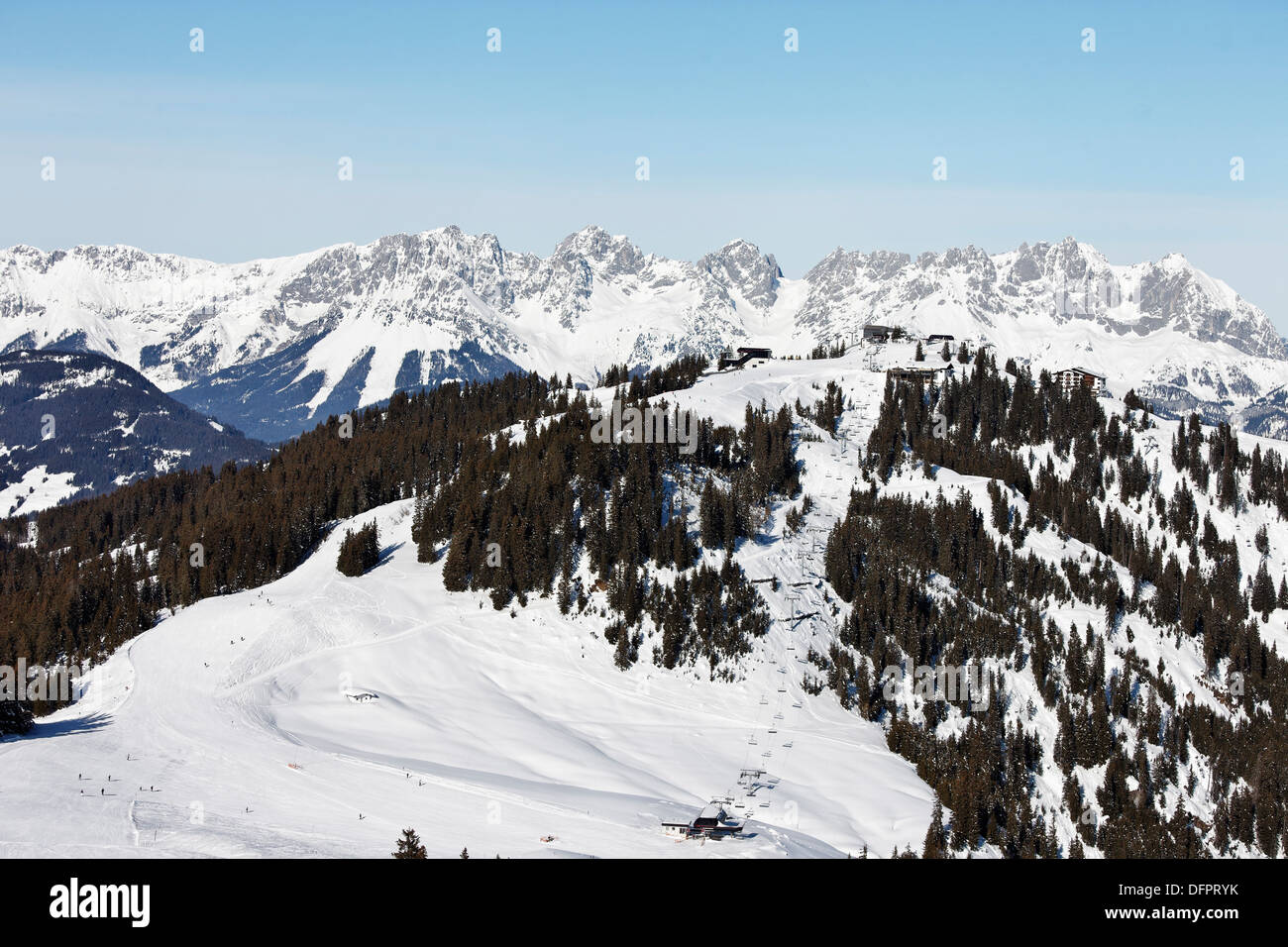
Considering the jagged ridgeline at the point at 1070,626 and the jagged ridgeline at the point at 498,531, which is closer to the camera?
the jagged ridgeline at the point at 1070,626

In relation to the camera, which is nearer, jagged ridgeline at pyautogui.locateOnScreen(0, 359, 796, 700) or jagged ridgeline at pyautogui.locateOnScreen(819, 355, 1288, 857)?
jagged ridgeline at pyautogui.locateOnScreen(819, 355, 1288, 857)

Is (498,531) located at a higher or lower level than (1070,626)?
higher
